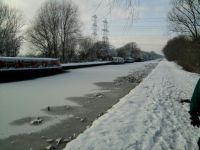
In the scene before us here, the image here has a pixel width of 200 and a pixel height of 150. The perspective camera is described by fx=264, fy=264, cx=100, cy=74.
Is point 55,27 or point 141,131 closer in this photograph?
point 141,131

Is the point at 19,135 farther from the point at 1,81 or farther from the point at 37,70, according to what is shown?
the point at 37,70

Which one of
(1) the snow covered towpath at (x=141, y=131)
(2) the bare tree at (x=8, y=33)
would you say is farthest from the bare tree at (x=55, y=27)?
(1) the snow covered towpath at (x=141, y=131)

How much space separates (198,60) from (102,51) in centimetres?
8162

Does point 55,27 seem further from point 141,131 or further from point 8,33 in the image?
point 141,131

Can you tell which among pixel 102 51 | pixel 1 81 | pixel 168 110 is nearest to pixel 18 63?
pixel 1 81

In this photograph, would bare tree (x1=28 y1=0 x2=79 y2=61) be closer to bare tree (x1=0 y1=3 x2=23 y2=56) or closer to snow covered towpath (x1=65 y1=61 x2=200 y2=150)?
bare tree (x1=0 y1=3 x2=23 y2=56)

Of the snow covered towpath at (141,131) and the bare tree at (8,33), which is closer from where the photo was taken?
the snow covered towpath at (141,131)

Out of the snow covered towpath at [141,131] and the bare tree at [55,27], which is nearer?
the snow covered towpath at [141,131]

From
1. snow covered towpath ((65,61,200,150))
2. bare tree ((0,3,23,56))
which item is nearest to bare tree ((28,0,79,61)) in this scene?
bare tree ((0,3,23,56))

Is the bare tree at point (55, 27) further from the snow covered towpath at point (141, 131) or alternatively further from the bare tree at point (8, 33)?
the snow covered towpath at point (141, 131)

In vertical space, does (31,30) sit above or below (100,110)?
above

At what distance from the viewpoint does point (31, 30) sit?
68.1m

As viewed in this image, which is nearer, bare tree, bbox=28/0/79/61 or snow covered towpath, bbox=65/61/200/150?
snow covered towpath, bbox=65/61/200/150

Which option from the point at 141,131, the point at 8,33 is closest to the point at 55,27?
the point at 8,33
